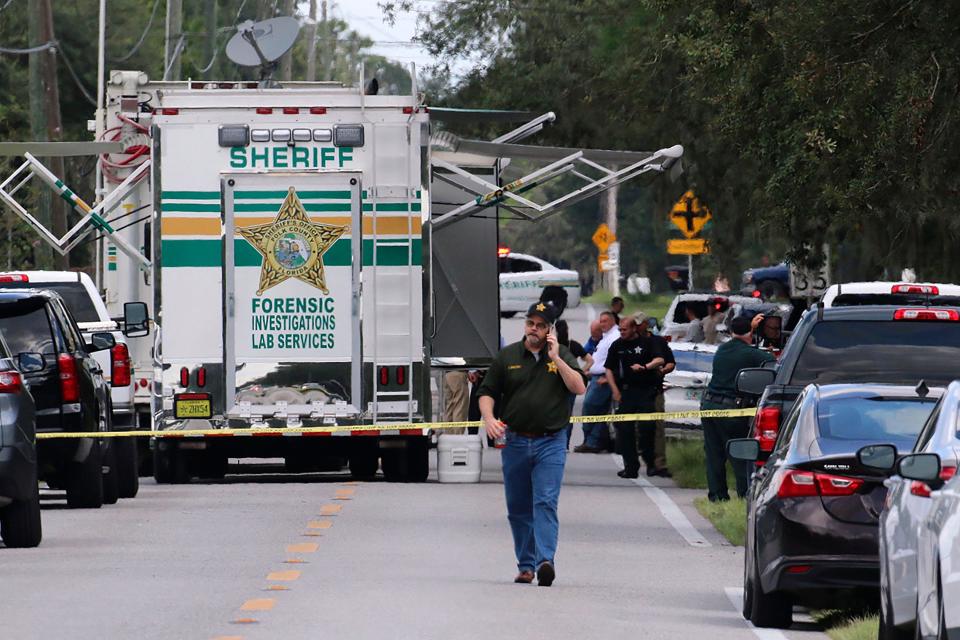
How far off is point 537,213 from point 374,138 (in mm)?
2849

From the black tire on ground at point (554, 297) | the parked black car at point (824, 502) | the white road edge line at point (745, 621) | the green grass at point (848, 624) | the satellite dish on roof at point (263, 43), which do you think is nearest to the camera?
the green grass at point (848, 624)

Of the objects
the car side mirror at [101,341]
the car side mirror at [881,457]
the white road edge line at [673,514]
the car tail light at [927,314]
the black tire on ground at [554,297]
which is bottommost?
the white road edge line at [673,514]

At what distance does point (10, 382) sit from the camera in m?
16.1

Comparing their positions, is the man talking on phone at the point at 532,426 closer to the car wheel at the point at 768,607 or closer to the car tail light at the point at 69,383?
the car wheel at the point at 768,607

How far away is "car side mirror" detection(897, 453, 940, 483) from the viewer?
9.10 metres

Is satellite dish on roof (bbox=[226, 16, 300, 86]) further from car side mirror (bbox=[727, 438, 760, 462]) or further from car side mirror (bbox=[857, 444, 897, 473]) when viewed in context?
car side mirror (bbox=[857, 444, 897, 473])

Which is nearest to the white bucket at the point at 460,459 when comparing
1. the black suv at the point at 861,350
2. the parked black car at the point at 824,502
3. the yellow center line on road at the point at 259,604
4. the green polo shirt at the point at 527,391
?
the black suv at the point at 861,350

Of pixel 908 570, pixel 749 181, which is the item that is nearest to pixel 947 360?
pixel 908 570

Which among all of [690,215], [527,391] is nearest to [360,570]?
[527,391]

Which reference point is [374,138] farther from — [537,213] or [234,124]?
[537,213]

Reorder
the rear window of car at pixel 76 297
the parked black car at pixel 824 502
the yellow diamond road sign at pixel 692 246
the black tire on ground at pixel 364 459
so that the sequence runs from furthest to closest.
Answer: the yellow diamond road sign at pixel 692 246
the rear window of car at pixel 76 297
the black tire on ground at pixel 364 459
the parked black car at pixel 824 502

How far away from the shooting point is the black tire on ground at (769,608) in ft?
40.4

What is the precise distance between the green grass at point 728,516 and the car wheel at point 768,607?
15.3 ft

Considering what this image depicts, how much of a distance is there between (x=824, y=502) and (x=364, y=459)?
11.6 m
